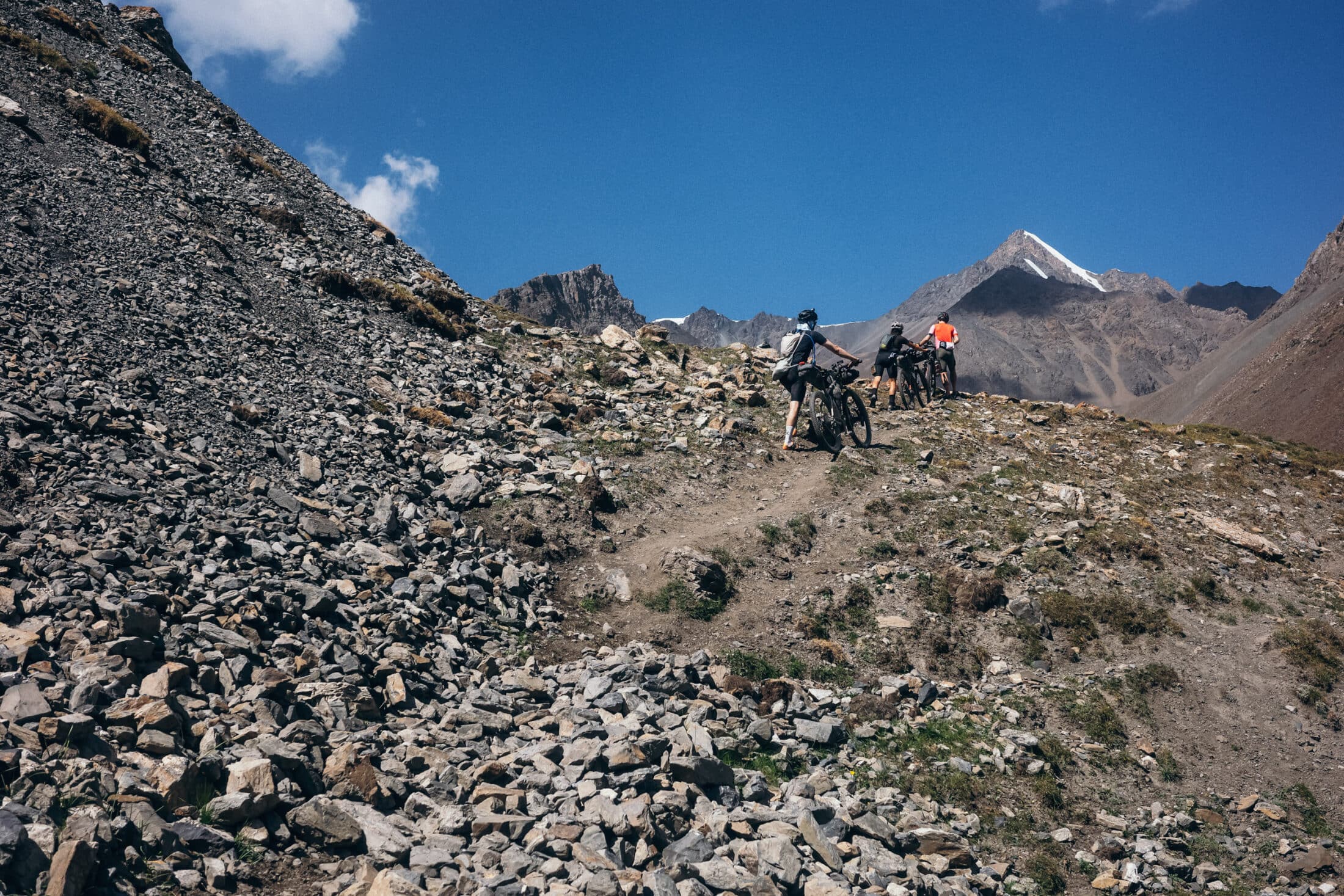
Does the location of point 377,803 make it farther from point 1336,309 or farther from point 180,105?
point 1336,309

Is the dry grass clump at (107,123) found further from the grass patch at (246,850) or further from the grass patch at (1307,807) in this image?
the grass patch at (1307,807)

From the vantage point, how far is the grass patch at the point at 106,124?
22.4 m

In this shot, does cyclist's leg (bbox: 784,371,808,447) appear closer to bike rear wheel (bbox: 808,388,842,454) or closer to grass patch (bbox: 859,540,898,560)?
bike rear wheel (bbox: 808,388,842,454)

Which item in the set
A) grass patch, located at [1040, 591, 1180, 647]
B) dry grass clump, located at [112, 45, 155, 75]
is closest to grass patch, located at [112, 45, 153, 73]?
dry grass clump, located at [112, 45, 155, 75]

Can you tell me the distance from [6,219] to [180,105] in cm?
1503

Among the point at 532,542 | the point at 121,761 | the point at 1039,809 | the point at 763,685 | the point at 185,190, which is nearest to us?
the point at 121,761

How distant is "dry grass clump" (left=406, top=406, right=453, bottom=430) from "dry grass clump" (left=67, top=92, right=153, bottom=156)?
13.9 metres

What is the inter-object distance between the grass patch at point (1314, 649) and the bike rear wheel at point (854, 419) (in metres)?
8.96

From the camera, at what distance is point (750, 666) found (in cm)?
1155

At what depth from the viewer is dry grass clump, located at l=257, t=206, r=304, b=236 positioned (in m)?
24.6

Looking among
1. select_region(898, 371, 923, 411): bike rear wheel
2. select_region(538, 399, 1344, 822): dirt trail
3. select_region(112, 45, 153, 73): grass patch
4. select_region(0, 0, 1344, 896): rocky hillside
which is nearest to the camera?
select_region(0, 0, 1344, 896): rocky hillside

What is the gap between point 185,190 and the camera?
75.9 feet

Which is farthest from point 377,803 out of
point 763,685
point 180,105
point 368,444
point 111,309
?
point 180,105

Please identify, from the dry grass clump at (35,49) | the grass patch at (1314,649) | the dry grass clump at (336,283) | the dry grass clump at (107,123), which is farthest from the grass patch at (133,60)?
the grass patch at (1314,649)
